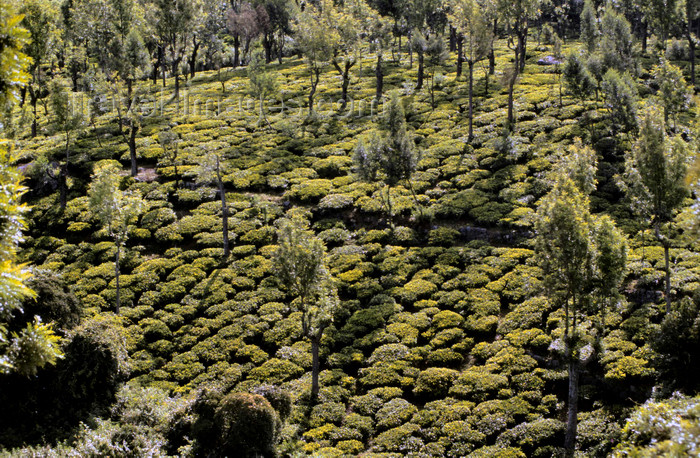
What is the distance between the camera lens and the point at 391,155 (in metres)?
39.7

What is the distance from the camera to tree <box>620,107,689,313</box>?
26.6 m

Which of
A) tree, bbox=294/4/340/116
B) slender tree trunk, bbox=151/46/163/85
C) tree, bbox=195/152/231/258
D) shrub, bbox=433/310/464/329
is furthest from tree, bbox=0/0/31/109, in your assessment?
slender tree trunk, bbox=151/46/163/85

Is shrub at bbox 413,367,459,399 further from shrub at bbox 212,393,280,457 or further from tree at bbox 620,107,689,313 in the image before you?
tree at bbox 620,107,689,313

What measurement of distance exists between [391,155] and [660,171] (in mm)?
18358

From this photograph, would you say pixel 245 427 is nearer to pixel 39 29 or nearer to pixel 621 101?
pixel 621 101

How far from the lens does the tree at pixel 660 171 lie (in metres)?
26.6

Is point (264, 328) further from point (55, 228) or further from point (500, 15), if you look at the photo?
point (500, 15)

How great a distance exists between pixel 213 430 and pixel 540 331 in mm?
17562

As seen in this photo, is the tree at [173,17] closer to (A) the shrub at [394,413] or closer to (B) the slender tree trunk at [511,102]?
(B) the slender tree trunk at [511,102]

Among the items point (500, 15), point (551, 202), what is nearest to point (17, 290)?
point (551, 202)

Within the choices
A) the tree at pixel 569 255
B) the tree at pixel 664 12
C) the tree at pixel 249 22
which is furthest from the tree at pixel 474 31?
the tree at pixel 249 22

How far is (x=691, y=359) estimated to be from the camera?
2216 cm

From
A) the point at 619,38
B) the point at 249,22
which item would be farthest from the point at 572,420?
the point at 249,22

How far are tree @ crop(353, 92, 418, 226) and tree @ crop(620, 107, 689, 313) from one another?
52.3 ft
